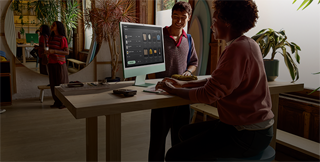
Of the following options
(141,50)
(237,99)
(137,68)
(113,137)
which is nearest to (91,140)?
(113,137)

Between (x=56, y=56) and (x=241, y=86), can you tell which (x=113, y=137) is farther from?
(x=56, y=56)

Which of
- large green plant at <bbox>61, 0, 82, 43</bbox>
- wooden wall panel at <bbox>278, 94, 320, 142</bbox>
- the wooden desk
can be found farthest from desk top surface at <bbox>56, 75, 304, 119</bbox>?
large green plant at <bbox>61, 0, 82, 43</bbox>

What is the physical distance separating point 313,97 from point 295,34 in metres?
0.65

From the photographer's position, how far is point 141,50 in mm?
1853

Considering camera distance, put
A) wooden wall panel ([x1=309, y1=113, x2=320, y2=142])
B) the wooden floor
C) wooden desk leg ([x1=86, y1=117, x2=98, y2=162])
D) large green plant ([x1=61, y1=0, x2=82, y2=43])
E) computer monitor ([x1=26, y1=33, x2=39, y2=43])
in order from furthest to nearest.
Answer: large green plant ([x1=61, y1=0, x2=82, y2=43]) → computer monitor ([x1=26, y1=33, x2=39, y2=43]) → the wooden floor → wooden wall panel ([x1=309, y1=113, x2=320, y2=142]) → wooden desk leg ([x1=86, y1=117, x2=98, y2=162])

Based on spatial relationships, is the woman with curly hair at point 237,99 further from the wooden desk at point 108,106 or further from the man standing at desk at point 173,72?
the man standing at desk at point 173,72

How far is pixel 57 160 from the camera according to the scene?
2389 millimetres

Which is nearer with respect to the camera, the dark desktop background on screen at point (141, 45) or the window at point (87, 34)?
the dark desktop background on screen at point (141, 45)

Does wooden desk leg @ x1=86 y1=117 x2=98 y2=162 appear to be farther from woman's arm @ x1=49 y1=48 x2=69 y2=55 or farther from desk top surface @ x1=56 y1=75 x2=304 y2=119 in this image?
woman's arm @ x1=49 y1=48 x2=69 y2=55

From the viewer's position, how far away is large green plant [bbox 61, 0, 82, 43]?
4848 mm

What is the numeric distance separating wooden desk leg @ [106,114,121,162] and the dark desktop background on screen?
0.44 m

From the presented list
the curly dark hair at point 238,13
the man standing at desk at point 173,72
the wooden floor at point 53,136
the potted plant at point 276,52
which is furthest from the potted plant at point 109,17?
the curly dark hair at point 238,13

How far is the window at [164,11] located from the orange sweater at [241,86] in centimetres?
368

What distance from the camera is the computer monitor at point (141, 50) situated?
1.72m
